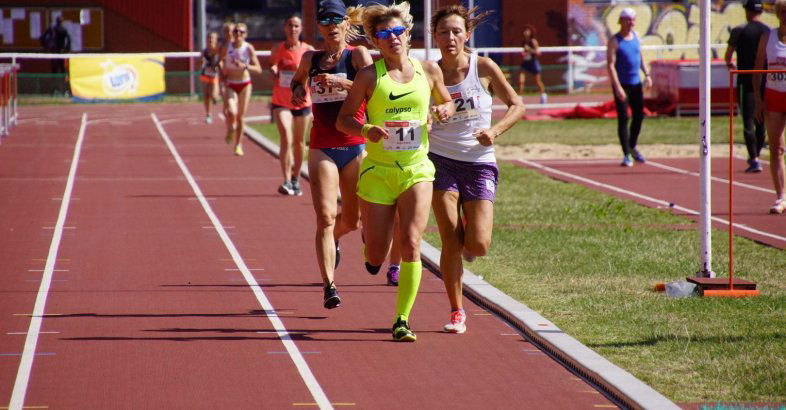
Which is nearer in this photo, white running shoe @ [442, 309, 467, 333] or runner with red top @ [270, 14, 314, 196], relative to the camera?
white running shoe @ [442, 309, 467, 333]

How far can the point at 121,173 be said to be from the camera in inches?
790

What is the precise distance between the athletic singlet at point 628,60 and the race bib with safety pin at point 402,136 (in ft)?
39.6

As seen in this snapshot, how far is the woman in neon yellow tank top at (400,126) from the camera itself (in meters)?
8.39

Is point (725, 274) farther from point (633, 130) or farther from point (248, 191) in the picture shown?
point (633, 130)

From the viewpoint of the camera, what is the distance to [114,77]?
36.6 metres

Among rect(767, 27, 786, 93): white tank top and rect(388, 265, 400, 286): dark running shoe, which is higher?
Result: rect(767, 27, 786, 93): white tank top

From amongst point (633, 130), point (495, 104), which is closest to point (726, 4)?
point (495, 104)

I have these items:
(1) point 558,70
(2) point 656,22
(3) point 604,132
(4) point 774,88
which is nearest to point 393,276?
(4) point 774,88

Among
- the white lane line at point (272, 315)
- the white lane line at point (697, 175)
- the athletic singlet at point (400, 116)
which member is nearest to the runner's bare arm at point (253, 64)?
the white lane line at point (272, 315)

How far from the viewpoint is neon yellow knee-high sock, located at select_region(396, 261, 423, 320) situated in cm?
848

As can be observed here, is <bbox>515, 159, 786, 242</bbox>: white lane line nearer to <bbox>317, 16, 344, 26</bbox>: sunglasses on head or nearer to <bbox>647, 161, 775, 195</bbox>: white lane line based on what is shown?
<bbox>647, 161, 775, 195</bbox>: white lane line

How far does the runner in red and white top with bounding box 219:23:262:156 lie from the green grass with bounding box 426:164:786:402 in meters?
6.74

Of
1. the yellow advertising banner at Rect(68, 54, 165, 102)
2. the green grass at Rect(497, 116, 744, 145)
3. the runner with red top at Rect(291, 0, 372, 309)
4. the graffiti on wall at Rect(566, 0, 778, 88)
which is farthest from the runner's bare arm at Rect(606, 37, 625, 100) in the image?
the graffiti on wall at Rect(566, 0, 778, 88)

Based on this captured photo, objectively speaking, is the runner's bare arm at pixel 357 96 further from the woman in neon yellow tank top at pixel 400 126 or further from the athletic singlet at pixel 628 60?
the athletic singlet at pixel 628 60
